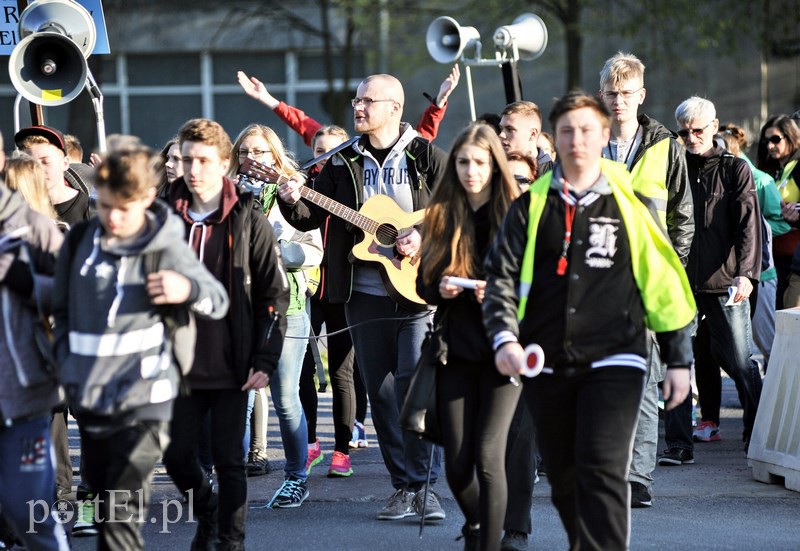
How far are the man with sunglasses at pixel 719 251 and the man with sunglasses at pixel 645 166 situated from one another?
104 cm

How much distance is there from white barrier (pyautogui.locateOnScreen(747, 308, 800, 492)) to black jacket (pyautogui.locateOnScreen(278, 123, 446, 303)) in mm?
2367

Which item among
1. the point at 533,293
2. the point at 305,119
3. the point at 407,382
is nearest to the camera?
the point at 533,293

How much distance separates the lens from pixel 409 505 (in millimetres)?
6547

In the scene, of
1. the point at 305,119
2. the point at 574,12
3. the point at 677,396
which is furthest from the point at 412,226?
the point at 574,12

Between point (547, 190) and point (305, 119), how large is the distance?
481cm

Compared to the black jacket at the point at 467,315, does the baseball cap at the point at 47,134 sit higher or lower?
higher

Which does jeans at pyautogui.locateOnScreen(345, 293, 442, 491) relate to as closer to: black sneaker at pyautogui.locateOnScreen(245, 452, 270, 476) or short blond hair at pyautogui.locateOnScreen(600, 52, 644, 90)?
black sneaker at pyautogui.locateOnScreen(245, 452, 270, 476)

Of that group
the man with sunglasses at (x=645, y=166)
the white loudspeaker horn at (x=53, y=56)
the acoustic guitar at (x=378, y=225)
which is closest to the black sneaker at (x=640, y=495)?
the man with sunglasses at (x=645, y=166)

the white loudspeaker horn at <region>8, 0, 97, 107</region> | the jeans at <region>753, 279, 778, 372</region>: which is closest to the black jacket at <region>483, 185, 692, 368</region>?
the white loudspeaker horn at <region>8, 0, 97, 107</region>

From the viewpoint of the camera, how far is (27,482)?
15.2ft

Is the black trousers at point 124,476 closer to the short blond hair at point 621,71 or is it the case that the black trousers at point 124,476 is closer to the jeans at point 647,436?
the jeans at point 647,436

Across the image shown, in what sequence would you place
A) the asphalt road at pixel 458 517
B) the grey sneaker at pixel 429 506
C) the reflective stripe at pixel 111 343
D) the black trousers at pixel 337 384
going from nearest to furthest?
1. the reflective stripe at pixel 111 343
2. the asphalt road at pixel 458 517
3. the grey sneaker at pixel 429 506
4. the black trousers at pixel 337 384

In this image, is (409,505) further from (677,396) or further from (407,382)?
(677,396)

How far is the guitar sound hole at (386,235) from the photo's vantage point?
6676 millimetres
